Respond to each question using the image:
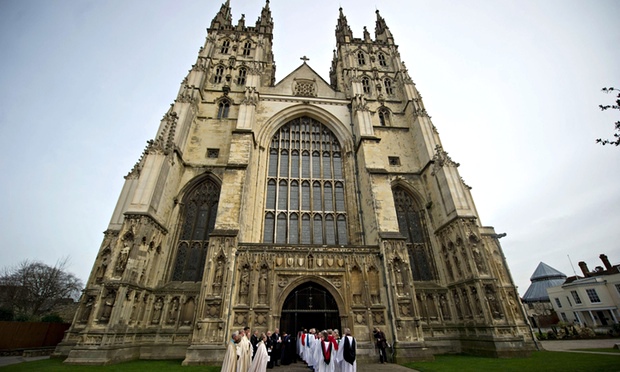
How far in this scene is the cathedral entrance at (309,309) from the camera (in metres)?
11.3

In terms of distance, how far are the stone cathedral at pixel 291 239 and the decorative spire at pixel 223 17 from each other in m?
6.08

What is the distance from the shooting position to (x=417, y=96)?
63.3ft

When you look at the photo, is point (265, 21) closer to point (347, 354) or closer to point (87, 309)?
point (87, 309)

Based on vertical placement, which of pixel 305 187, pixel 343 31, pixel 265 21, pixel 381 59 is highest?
pixel 265 21

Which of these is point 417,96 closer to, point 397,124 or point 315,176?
point 397,124

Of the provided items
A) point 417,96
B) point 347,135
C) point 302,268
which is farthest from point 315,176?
point 417,96

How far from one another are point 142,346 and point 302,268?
7.41 metres

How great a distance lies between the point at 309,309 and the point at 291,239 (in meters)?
3.98

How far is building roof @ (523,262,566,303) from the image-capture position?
42531 millimetres

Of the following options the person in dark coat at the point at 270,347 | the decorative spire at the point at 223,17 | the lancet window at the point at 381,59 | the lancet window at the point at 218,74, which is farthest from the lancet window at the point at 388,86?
the person in dark coat at the point at 270,347

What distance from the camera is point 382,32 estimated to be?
27.0 metres

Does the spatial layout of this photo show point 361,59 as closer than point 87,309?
No

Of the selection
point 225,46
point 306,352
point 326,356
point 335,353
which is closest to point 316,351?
point 326,356

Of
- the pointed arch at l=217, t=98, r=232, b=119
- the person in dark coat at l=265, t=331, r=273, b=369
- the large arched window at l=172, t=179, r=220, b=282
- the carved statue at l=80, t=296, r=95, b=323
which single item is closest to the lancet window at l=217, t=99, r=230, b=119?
the pointed arch at l=217, t=98, r=232, b=119
